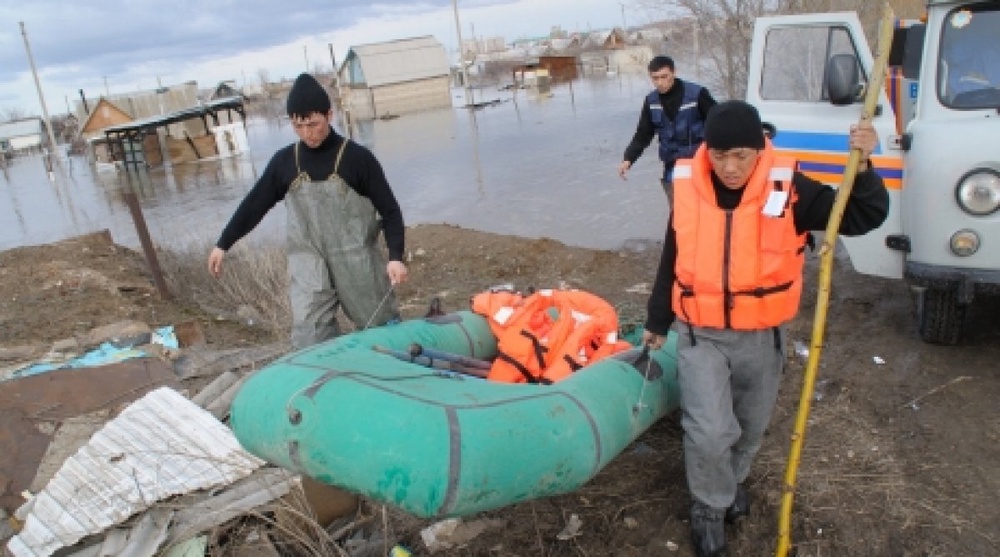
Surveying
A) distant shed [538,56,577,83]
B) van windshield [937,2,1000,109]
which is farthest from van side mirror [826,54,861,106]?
distant shed [538,56,577,83]

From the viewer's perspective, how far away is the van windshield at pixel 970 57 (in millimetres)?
4215

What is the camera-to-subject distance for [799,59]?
5.19 metres

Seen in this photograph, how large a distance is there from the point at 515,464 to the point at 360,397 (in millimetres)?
600

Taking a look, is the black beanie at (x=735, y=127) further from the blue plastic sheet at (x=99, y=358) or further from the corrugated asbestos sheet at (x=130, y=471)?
the blue plastic sheet at (x=99, y=358)

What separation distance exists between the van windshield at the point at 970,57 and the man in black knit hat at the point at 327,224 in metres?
3.31

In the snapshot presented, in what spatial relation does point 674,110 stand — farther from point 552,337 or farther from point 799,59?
point 552,337

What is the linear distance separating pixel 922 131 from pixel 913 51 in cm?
144

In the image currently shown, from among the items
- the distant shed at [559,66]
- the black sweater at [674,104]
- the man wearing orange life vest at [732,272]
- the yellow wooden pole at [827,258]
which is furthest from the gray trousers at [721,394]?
the distant shed at [559,66]

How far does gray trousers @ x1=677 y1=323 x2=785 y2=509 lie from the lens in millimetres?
2857

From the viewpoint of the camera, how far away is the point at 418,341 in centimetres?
388

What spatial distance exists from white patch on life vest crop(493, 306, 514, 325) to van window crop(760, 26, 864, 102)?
8.63ft

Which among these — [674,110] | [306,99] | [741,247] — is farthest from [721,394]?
[674,110]

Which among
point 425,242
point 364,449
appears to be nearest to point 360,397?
point 364,449

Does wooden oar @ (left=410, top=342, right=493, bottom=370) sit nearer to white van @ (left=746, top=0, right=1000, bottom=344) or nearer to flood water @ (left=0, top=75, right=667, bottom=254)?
white van @ (left=746, top=0, right=1000, bottom=344)
